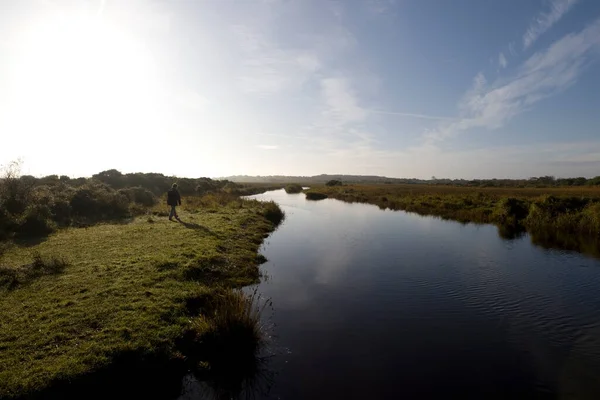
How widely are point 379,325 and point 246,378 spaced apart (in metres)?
5.23

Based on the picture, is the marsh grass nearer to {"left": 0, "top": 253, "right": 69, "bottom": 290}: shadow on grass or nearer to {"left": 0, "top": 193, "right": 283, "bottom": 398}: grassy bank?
{"left": 0, "top": 193, "right": 283, "bottom": 398}: grassy bank

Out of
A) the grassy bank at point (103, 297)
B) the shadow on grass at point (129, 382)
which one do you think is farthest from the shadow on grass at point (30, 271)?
the shadow on grass at point (129, 382)

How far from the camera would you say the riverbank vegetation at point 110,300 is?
7.82 meters

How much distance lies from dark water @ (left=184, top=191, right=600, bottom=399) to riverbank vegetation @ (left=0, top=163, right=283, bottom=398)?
5.24 ft

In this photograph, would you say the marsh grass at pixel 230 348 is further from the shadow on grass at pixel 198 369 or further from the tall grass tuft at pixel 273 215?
the tall grass tuft at pixel 273 215

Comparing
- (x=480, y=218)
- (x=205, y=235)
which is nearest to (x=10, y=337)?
(x=205, y=235)

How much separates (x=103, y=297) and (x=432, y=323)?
1161 cm

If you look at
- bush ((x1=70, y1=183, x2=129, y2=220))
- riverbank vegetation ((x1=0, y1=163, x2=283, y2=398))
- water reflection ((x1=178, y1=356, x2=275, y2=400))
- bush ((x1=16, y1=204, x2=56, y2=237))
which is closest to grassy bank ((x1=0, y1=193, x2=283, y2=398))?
riverbank vegetation ((x1=0, y1=163, x2=283, y2=398))

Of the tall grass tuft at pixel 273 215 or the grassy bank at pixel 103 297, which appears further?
the tall grass tuft at pixel 273 215

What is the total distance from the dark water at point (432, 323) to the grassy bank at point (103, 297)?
201 centimetres

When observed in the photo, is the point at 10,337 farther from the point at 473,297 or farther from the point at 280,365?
the point at 473,297

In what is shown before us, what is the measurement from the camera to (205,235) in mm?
21922

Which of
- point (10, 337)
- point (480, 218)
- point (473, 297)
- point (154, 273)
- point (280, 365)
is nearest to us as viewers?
point (10, 337)

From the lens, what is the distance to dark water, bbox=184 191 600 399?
8523 millimetres
